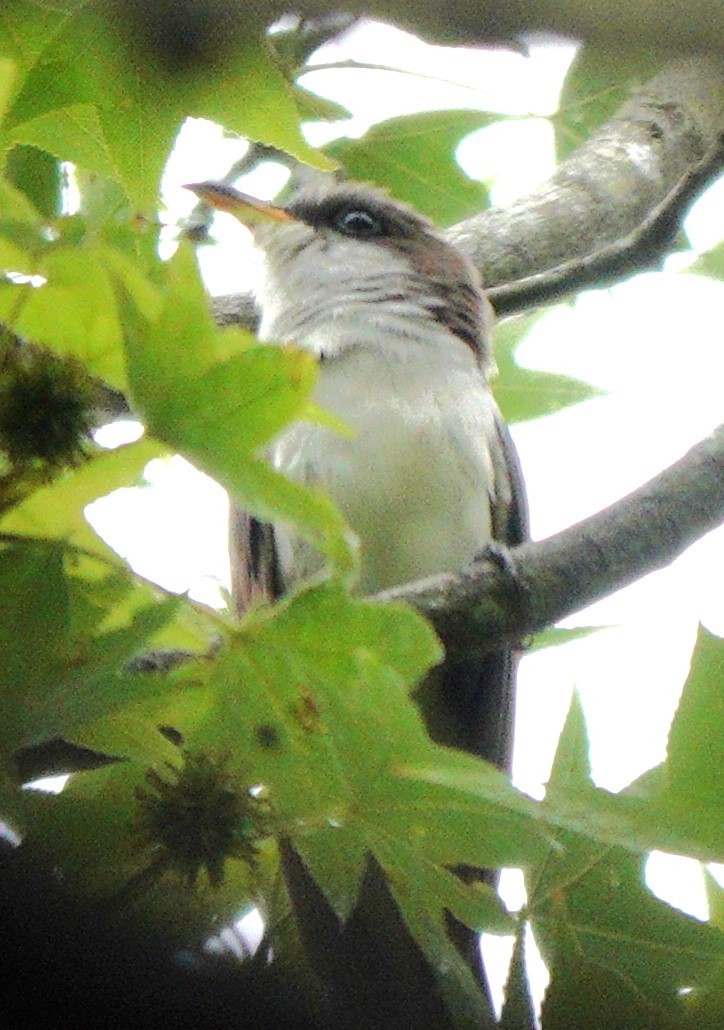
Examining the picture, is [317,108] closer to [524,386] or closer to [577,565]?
[524,386]

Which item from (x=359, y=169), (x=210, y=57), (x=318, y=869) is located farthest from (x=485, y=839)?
(x=359, y=169)

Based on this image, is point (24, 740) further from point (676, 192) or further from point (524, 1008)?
point (676, 192)

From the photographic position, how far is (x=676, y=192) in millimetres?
2744

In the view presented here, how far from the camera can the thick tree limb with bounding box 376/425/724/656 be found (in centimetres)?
194

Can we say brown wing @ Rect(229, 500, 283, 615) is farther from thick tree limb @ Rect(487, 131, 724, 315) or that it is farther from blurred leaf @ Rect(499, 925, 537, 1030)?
blurred leaf @ Rect(499, 925, 537, 1030)

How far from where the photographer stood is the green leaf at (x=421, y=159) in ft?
11.6

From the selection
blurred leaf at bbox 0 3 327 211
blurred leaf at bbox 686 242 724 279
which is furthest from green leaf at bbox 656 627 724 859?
blurred leaf at bbox 686 242 724 279

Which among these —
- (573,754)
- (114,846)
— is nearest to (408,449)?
(573,754)

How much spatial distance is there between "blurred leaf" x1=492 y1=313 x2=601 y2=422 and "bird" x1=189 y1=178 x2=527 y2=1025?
2.0 inches

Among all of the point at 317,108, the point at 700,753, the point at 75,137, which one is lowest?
the point at 700,753

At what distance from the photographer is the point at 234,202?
3801 mm

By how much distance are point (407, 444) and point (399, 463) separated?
2.3 inches

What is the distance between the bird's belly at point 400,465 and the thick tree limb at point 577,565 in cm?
130

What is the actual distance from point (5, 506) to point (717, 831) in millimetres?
882
